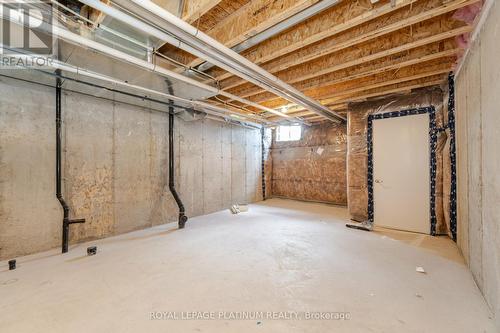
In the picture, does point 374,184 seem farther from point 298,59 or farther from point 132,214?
point 132,214

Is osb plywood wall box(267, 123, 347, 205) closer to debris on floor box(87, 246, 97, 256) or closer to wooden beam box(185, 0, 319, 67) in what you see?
wooden beam box(185, 0, 319, 67)

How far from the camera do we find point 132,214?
3432 mm

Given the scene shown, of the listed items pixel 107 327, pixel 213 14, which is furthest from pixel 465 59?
pixel 107 327

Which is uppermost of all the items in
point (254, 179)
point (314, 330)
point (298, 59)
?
point (298, 59)

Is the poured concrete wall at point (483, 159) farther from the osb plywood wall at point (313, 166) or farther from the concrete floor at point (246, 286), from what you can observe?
the osb plywood wall at point (313, 166)

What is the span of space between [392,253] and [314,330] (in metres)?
1.78

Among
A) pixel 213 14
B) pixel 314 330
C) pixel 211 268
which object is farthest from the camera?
pixel 211 268

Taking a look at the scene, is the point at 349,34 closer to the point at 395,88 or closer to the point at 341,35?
the point at 341,35

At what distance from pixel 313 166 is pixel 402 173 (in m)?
2.64

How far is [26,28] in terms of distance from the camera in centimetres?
161

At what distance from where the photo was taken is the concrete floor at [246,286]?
1429 mm

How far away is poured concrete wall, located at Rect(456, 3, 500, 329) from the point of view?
145 cm

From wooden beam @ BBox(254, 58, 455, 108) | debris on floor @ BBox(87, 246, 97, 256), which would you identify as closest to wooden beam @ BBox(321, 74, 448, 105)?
wooden beam @ BBox(254, 58, 455, 108)

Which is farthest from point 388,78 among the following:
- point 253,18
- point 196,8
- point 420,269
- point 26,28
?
point 26,28
